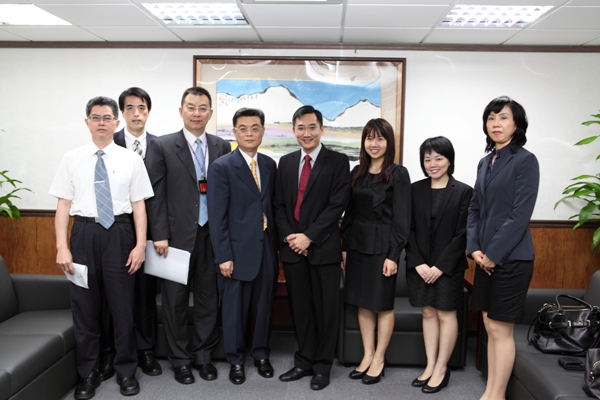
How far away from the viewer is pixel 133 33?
3.57 m

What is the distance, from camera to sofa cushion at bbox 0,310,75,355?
8.36ft

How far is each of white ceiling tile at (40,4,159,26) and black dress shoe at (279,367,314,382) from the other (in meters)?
2.44

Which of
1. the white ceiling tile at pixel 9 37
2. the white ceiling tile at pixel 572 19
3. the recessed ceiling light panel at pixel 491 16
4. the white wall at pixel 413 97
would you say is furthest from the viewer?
the white wall at pixel 413 97

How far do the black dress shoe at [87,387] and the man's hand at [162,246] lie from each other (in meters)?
0.75

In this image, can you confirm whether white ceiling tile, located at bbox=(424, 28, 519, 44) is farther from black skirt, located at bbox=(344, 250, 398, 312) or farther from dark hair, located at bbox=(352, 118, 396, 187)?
black skirt, located at bbox=(344, 250, 398, 312)

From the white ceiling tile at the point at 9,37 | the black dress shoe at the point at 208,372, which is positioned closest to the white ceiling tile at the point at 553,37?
the black dress shoe at the point at 208,372

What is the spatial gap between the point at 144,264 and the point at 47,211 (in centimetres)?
171

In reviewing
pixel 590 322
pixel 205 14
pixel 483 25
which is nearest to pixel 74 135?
pixel 205 14


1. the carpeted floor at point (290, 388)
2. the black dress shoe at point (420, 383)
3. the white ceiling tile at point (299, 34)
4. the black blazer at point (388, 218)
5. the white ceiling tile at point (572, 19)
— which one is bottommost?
the carpeted floor at point (290, 388)

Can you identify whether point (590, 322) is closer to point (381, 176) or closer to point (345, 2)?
point (381, 176)

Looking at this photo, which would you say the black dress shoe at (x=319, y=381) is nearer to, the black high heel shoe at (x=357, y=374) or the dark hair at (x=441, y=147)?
the black high heel shoe at (x=357, y=374)

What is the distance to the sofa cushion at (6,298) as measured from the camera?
2797 millimetres

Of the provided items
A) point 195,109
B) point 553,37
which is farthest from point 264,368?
point 553,37

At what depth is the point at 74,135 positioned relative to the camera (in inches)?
154
